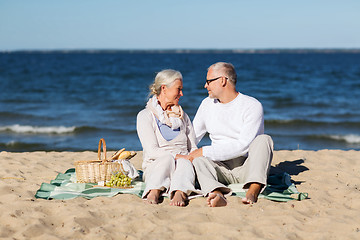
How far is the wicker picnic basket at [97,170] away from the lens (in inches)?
210

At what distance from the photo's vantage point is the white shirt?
495cm

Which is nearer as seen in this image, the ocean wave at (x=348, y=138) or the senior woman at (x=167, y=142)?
the senior woman at (x=167, y=142)

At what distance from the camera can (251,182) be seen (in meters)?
4.71

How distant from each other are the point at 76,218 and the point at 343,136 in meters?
9.22

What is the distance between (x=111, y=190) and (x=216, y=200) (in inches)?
52.9

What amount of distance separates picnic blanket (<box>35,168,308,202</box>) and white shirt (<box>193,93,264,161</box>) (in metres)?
0.48

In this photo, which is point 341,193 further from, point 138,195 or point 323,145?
point 323,145

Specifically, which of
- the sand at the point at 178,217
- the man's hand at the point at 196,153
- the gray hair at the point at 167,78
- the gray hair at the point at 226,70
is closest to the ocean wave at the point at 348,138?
the sand at the point at 178,217

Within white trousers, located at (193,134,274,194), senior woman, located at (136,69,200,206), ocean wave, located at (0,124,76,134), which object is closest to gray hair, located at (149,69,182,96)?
senior woman, located at (136,69,200,206)

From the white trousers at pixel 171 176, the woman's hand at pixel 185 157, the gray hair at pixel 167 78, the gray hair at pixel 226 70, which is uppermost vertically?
the gray hair at pixel 226 70

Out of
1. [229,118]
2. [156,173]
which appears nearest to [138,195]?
[156,173]

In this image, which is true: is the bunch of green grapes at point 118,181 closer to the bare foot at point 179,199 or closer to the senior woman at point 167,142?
the senior woman at point 167,142

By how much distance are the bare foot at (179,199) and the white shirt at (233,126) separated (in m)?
0.61

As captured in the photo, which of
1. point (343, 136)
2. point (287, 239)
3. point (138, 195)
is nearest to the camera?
point (287, 239)
